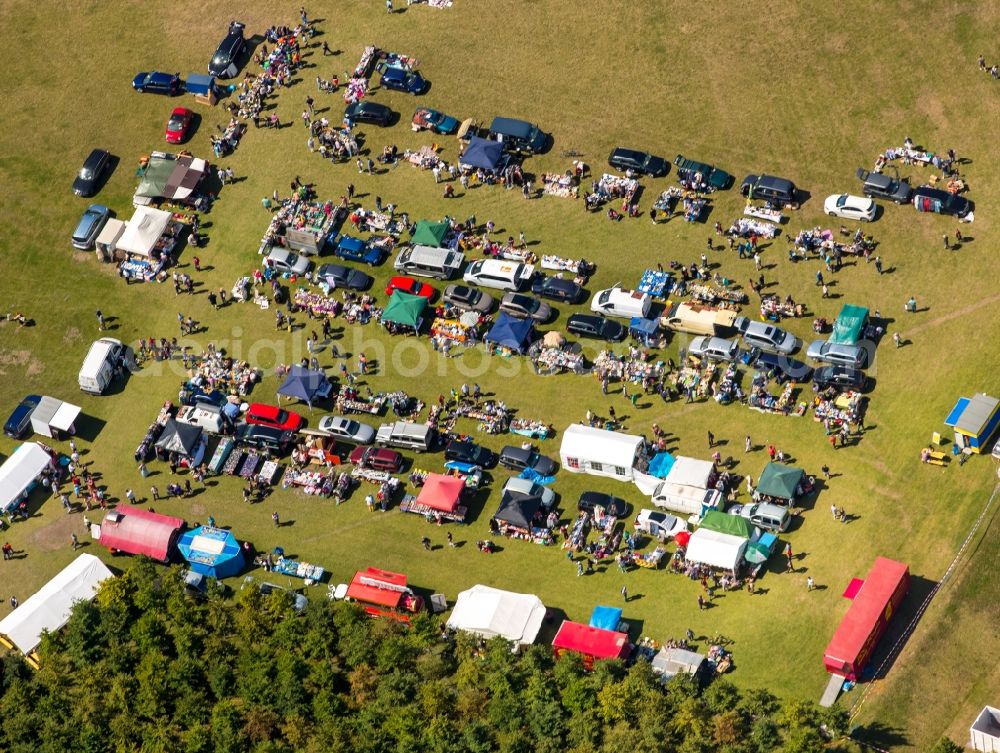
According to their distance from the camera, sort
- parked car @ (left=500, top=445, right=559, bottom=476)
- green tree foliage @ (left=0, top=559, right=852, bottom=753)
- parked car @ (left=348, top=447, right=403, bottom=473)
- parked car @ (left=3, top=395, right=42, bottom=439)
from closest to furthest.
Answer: green tree foliage @ (left=0, top=559, right=852, bottom=753) < parked car @ (left=500, top=445, right=559, bottom=476) < parked car @ (left=348, top=447, right=403, bottom=473) < parked car @ (left=3, top=395, right=42, bottom=439)

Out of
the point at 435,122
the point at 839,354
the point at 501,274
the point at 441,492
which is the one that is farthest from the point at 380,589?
the point at 435,122

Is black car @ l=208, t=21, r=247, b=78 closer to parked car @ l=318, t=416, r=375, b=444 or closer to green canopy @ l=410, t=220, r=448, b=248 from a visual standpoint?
green canopy @ l=410, t=220, r=448, b=248

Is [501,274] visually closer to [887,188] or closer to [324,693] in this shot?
[887,188]

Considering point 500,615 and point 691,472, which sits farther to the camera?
point 691,472

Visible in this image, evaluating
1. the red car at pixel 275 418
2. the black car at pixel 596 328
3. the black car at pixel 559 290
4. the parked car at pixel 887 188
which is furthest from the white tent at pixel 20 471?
the parked car at pixel 887 188

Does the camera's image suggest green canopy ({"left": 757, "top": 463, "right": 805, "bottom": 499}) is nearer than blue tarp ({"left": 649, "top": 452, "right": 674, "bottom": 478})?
Yes

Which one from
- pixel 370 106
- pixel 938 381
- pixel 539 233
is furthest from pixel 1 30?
pixel 938 381

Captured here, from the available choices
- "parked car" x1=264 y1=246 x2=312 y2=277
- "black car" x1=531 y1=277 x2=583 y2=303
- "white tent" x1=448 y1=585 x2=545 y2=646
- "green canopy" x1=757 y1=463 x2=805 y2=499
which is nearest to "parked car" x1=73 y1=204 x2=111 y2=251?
"parked car" x1=264 y1=246 x2=312 y2=277

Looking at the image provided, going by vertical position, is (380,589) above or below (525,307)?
below
